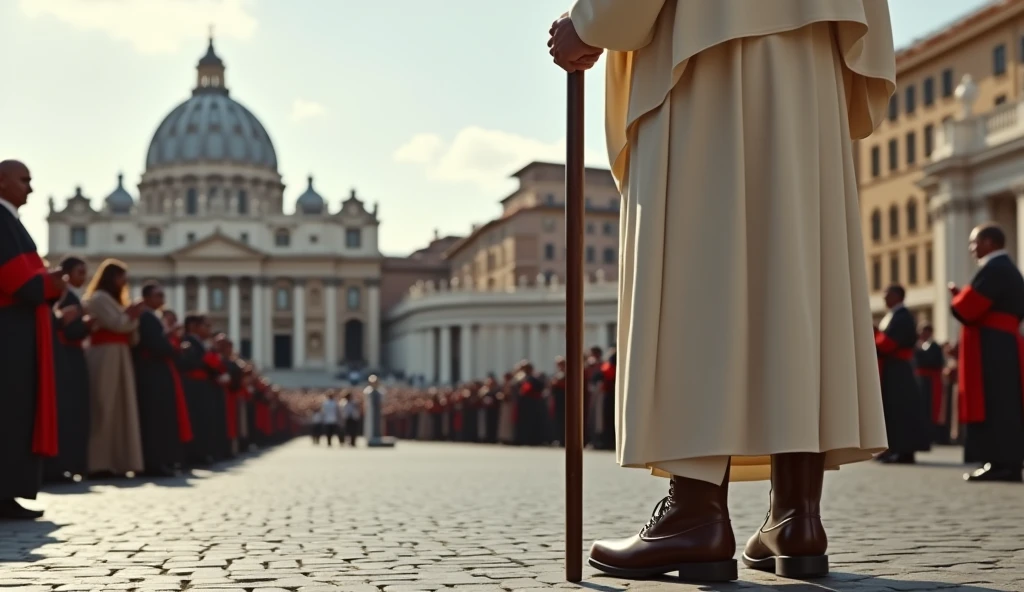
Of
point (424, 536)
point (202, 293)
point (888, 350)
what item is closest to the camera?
point (424, 536)

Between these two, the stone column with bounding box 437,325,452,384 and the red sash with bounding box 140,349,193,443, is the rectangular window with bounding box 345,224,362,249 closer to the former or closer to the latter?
the stone column with bounding box 437,325,452,384

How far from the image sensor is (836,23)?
470cm

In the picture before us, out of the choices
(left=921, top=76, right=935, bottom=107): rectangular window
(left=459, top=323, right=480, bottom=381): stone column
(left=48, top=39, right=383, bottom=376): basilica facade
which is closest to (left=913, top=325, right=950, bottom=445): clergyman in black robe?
(left=921, top=76, right=935, bottom=107): rectangular window

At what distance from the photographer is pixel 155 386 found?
46.4 ft

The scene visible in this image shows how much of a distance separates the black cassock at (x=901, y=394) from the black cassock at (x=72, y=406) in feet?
27.6

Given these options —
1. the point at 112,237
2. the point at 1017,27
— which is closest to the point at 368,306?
the point at 112,237

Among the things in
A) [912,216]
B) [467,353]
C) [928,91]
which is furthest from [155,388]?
[467,353]

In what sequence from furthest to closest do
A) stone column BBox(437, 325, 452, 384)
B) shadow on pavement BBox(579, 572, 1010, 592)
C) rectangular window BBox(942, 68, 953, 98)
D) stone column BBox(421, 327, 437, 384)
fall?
1. stone column BBox(421, 327, 437, 384)
2. stone column BBox(437, 325, 452, 384)
3. rectangular window BBox(942, 68, 953, 98)
4. shadow on pavement BBox(579, 572, 1010, 592)

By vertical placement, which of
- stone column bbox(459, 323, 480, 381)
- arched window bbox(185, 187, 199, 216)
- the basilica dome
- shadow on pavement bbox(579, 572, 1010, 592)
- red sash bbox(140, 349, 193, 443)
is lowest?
shadow on pavement bbox(579, 572, 1010, 592)

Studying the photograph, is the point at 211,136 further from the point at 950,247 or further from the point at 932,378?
the point at 932,378

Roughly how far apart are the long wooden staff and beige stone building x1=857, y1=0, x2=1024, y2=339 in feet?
116

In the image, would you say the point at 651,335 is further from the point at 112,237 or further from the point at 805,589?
the point at 112,237

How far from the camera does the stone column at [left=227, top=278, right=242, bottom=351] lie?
127 metres

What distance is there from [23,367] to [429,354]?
108m
